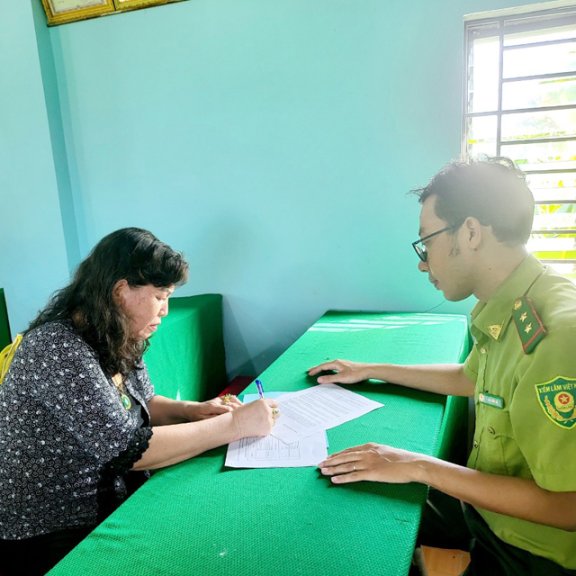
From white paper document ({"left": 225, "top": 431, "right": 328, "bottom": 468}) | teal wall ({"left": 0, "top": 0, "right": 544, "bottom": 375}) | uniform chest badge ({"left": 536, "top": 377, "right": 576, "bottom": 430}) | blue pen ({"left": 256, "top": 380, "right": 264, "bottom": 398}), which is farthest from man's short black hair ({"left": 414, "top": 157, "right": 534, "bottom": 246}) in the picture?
teal wall ({"left": 0, "top": 0, "right": 544, "bottom": 375})

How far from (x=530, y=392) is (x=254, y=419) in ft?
1.96

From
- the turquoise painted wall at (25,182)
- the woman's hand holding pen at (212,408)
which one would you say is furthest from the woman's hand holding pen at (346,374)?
the turquoise painted wall at (25,182)

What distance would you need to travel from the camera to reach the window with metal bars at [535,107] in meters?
1.89

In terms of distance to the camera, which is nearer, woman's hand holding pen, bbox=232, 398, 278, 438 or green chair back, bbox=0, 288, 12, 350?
woman's hand holding pen, bbox=232, 398, 278, 438

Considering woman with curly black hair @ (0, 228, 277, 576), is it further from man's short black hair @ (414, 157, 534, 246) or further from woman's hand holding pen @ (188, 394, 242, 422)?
man's short black hair @ (414, 157, 534, 246)

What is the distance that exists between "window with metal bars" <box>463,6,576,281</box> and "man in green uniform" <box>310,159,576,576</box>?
1020 millimetres

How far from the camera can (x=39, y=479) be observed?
1.07 meters

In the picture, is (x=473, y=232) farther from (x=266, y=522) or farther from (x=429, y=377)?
(x=266, y=522)

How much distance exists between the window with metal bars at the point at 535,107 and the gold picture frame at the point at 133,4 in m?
1.37

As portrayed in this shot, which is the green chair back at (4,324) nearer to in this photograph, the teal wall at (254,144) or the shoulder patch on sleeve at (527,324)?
the teal wall at (254,144)

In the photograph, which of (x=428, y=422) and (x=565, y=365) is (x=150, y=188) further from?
(x=565, y=365)

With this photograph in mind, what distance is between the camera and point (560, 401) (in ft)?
2.55

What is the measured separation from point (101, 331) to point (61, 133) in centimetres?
183

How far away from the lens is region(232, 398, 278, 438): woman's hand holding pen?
3.75 feet
